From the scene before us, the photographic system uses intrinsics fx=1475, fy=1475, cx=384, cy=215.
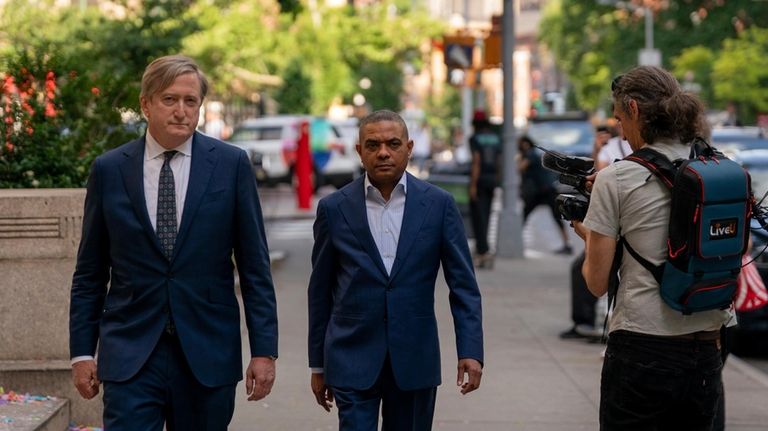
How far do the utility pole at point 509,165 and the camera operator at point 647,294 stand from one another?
43.4 feet

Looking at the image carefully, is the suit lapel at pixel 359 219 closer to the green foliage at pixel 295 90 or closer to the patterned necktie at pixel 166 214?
the patterned necktie at pixel 166 214

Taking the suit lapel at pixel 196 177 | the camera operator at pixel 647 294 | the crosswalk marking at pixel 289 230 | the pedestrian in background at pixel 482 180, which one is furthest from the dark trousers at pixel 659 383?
the crosswalk marking at pixel 289 230

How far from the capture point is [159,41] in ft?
54.3

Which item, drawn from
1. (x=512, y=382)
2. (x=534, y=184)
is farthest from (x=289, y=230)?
(x=512, y=382)

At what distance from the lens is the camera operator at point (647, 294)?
14.9 feet

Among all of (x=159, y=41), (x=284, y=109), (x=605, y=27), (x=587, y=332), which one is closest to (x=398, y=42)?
(x=284, y=109)

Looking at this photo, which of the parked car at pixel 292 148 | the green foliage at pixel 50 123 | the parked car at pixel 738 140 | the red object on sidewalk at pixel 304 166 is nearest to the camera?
the green foliage at pixel 50 123

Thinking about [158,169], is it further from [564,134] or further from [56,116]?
[564,134]

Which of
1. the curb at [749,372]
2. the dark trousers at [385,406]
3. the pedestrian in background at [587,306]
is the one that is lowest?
the curb at [749,372]

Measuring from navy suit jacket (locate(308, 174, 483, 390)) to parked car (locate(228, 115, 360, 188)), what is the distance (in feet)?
91.5

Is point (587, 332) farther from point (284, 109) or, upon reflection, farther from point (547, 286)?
point (284, 109)

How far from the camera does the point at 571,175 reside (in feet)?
15.9

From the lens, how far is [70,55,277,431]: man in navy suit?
178 inches

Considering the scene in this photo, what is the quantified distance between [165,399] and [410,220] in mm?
1016
